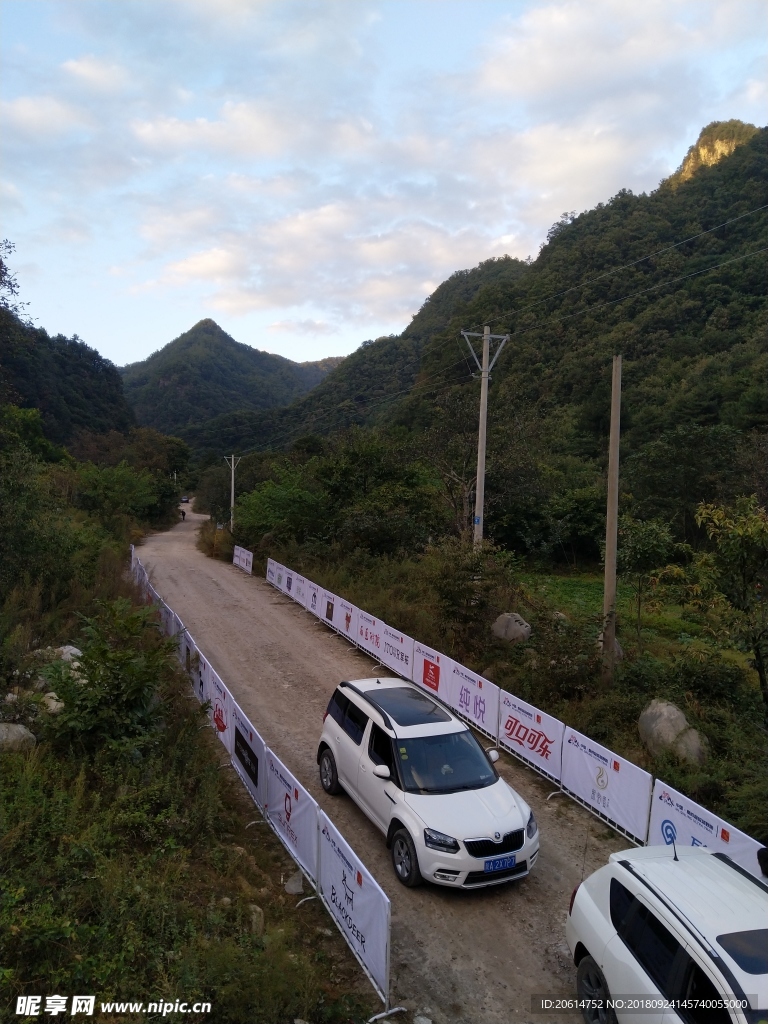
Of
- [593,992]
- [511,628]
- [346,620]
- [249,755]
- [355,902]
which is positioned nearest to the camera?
[593,992]

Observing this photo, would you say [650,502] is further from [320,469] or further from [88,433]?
[88,433]

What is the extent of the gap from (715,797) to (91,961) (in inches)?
330

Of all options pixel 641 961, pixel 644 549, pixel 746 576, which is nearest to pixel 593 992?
pixel 641 961

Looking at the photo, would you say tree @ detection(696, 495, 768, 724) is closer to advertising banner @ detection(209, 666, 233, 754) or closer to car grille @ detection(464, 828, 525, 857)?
car grille @ detection(464, 828, 525, 857)

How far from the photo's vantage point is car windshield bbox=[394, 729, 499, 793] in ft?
27.0

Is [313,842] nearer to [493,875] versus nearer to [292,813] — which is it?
[292,813]

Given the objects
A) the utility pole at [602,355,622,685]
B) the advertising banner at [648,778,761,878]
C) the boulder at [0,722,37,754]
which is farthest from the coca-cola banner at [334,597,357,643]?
the advertising banner at [648,778,761,878]

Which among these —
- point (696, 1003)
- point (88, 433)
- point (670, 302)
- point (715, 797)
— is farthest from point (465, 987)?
point (88, 433)

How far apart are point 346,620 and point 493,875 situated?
464 inches

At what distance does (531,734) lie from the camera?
37.6 ft

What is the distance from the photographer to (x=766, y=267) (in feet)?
180

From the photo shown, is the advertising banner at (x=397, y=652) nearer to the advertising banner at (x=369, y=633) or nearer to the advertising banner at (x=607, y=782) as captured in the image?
the advertising banner at (x=369, y=633)

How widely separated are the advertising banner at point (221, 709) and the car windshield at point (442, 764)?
358cm

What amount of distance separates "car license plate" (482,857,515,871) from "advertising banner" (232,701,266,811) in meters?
3.32
